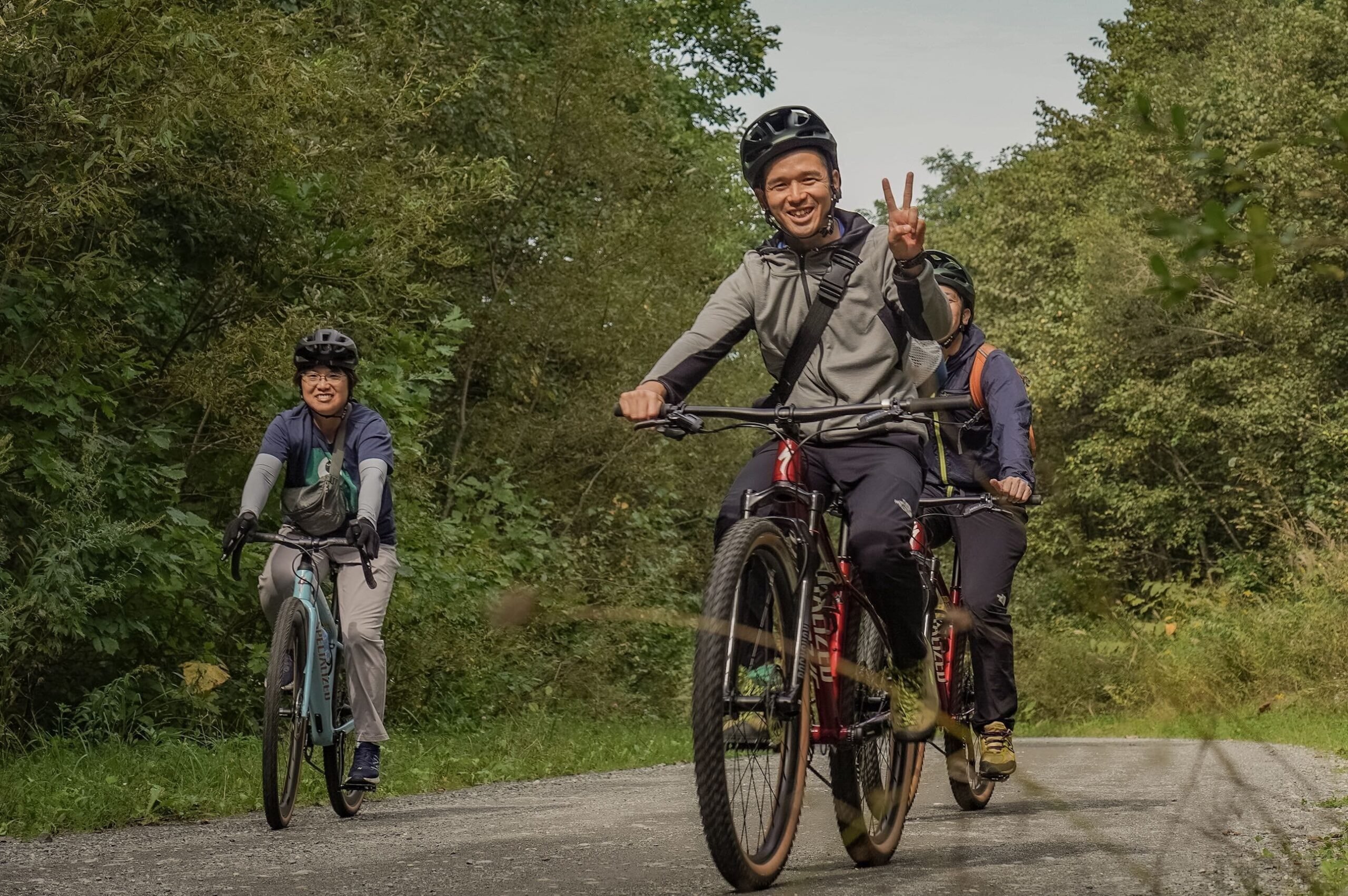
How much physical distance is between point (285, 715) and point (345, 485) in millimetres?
1083

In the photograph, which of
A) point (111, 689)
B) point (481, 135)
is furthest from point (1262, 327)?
point (111, 689)

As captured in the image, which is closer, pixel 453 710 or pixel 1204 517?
pixel 453 710

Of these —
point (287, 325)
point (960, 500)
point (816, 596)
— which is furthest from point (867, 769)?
point (287, 325)

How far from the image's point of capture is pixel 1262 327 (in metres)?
31.0

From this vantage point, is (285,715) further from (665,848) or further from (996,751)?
(996,751)

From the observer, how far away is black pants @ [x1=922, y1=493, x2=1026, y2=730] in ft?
→ 24.1

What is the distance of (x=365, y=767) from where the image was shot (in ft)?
26.1

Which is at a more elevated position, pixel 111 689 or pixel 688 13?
pixel 688 13

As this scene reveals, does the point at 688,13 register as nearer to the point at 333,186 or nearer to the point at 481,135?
the point at 481,135

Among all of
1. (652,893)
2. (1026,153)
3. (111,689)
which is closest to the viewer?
(652,893)

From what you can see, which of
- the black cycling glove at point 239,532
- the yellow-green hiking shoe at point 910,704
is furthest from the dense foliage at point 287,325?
the yellow-green hiking shoe at point 910,704

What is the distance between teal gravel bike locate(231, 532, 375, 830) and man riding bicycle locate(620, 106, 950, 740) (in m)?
2.82

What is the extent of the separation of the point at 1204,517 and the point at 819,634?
31.2m

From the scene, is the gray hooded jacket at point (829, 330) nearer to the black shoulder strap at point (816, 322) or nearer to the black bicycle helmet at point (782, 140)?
the black shoulder strap at point (816, 322)
